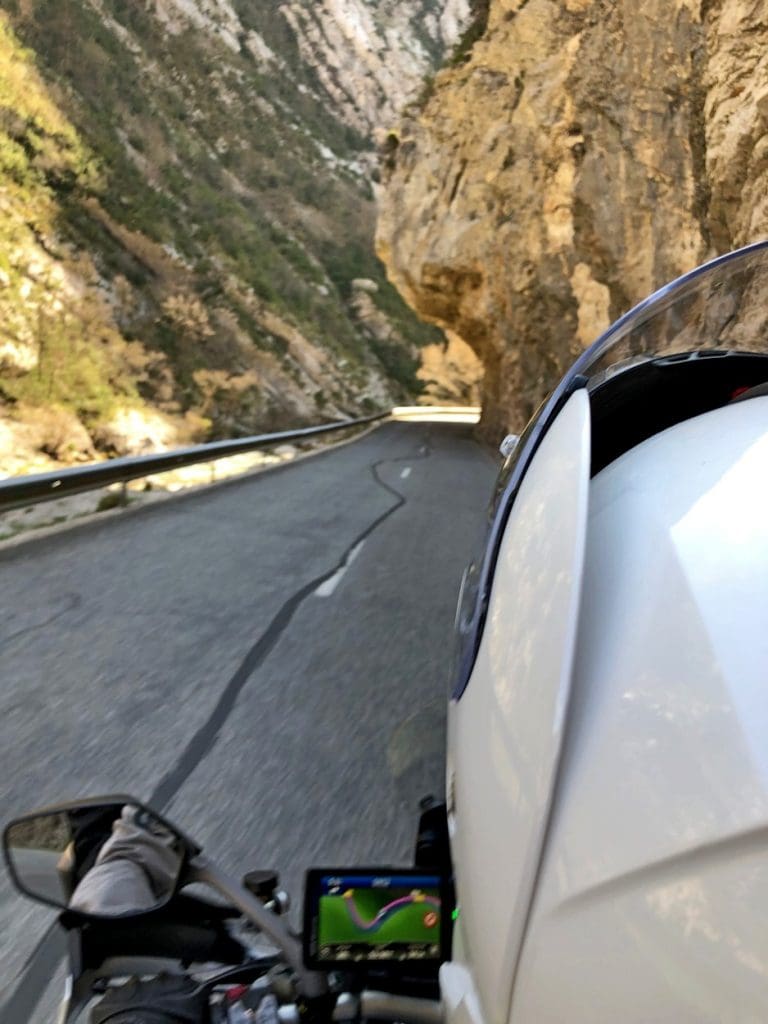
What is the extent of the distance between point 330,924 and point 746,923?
892mm

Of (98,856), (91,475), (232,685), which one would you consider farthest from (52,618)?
(91,475)

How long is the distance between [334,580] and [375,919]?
535cm

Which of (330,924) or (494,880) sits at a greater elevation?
(494,880)

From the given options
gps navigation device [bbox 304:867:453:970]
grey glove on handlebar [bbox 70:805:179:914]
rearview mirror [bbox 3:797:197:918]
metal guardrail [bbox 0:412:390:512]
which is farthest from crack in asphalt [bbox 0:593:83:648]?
gps navigation device [bbox 304:867:453:970]

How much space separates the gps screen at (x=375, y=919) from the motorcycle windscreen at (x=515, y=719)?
12cm

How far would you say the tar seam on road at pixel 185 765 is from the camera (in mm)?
2182

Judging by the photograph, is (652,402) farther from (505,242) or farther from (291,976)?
(505,242)

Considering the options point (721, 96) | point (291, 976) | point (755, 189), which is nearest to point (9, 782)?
point (291, 976)

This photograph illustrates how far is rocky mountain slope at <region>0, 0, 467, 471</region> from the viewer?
20469 mm

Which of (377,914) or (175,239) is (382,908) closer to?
(377,914)

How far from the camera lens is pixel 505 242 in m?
25.7

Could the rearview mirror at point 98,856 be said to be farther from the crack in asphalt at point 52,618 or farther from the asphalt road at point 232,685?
the crack in asphalt at point 52,618

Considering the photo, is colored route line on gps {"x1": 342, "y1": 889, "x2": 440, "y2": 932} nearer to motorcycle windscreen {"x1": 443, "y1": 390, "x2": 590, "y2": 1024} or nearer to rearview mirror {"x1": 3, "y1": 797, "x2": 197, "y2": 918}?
motorcycle windscreen {"x1": 443, "y1": 390, "x2": 590, "y2": 1024}

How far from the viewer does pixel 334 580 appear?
698cm
